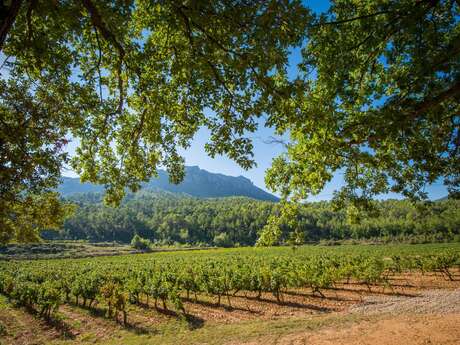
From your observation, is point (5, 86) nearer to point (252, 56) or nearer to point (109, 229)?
point (252, 56)

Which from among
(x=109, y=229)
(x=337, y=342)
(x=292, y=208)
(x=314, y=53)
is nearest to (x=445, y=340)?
(x=337, y=342)

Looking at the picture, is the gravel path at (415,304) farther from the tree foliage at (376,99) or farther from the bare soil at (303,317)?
the tree foliage at (376,99)

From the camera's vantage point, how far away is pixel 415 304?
16.4 m

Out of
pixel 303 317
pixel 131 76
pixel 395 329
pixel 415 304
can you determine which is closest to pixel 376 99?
pixel 131 76

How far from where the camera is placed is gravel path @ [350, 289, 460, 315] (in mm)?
14859

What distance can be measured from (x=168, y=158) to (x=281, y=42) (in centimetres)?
510

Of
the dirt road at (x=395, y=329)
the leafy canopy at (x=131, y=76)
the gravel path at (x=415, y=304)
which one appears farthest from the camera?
the gravel path at (x=415, y=304)

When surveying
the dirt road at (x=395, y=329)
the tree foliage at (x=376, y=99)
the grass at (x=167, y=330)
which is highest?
the tree foliage at (x=376, y=99)

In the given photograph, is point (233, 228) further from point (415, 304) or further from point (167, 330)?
point (167, 330)

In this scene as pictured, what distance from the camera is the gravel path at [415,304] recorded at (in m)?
14.9

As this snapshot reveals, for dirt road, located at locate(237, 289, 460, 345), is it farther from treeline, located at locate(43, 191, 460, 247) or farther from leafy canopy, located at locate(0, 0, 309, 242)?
treeline, located at locate(43, 191, 460, 247)

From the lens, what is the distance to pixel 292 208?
955 cm

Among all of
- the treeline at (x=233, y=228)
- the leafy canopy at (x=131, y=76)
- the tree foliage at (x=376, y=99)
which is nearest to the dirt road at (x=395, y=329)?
the tree foliage at (x=376, y=99)

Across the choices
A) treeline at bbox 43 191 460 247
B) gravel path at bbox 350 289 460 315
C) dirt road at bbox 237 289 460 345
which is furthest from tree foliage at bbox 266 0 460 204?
treeline at bbox 43 191 460 247
